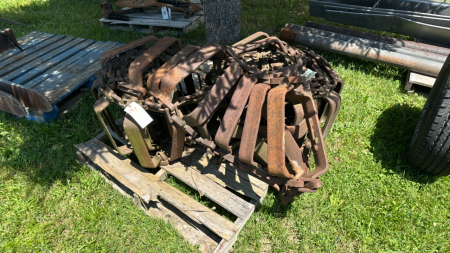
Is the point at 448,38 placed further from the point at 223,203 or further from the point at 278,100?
the point at 223,203

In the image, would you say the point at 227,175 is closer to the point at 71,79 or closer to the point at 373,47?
the point at 71,79

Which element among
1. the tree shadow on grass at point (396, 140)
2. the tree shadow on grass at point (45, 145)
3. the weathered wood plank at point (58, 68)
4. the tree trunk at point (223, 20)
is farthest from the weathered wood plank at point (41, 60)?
the tree shadow on grass at point (396, 140)

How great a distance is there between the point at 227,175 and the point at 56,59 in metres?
3.67

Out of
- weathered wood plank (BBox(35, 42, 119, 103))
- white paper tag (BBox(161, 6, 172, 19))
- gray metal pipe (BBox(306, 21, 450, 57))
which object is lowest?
weathered wood plank (BBox(35, 42, 119, 103))

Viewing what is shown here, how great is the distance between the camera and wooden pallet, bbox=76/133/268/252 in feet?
7.44

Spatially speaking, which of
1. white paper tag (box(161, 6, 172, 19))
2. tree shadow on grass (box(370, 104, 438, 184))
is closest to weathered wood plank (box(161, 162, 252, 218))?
tree shadow on grass (box(370, 104, 438, 184))

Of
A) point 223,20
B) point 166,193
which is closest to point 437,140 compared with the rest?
point 166,193

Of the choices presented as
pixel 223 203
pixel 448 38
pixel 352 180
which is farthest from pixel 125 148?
pixel 448 38

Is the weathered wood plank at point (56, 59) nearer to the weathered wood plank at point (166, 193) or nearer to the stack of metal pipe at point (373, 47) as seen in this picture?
the weathered wood plank at point (166, 193)

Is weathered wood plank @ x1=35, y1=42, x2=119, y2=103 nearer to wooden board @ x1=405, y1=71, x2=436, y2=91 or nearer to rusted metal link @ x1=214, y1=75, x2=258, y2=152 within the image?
rusted metal link @ x1=214, y1=75, x2=258, y2=152

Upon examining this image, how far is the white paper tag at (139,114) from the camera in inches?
84.0

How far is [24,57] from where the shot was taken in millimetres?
4395

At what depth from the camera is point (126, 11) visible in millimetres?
5754

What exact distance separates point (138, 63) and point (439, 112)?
109 inches
